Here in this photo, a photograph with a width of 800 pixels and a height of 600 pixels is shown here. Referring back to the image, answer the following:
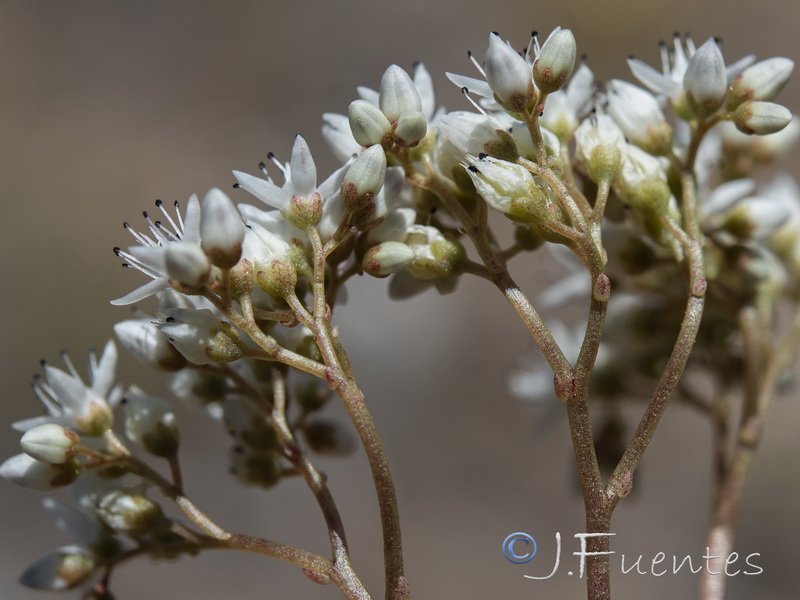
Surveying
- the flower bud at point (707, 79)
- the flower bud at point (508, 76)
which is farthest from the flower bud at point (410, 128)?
the flower bud at point (707, 79)

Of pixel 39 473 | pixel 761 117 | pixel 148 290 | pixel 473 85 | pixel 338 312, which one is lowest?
pixel 338 312

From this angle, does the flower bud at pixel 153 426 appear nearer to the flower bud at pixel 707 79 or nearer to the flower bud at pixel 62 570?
the flower bud at pixel 62 570

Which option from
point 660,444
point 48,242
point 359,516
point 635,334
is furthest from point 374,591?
point 48,242

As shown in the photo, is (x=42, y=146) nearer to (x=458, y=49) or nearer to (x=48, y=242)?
(x=48, y=242)

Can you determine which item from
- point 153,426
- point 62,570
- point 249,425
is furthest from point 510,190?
point 62,570

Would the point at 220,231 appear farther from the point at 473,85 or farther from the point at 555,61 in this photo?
the point at 555,61
